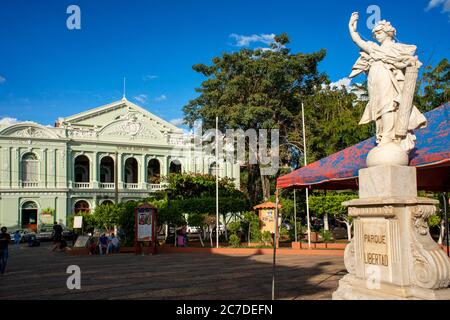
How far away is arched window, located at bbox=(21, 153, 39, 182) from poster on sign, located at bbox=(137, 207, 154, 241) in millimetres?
19303

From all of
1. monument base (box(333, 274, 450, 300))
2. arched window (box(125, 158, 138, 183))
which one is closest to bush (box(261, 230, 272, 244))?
monument base (box(333, 274, 450, 300))

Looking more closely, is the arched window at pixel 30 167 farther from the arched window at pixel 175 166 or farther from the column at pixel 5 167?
the arched window at pixel 175 166

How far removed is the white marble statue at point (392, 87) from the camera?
5719 millimetres

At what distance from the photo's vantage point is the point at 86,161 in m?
39.5

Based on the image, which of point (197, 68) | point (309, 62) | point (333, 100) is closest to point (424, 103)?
point (333, 100)

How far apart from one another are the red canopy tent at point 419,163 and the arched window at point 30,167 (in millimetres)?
28780

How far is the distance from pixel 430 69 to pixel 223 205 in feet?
40.1

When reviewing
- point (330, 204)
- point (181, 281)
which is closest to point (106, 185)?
point (330, 204)

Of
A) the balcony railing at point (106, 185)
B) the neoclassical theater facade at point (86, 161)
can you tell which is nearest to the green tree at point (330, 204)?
the neoclassical theater facade at point (86, 161)

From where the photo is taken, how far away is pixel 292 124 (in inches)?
A: 1204

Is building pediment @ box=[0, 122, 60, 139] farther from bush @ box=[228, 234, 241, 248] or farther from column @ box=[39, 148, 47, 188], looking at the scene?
bush @ box=[228, 234, 241, 248]

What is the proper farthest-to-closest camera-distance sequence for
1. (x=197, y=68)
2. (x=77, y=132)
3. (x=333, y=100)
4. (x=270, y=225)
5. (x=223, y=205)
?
(x=77, y=132)
(x=197, y=68)
(x=333, y=100)
(x=223, y=205)
(x=270, y=225)

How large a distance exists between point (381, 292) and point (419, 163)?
3.32m
